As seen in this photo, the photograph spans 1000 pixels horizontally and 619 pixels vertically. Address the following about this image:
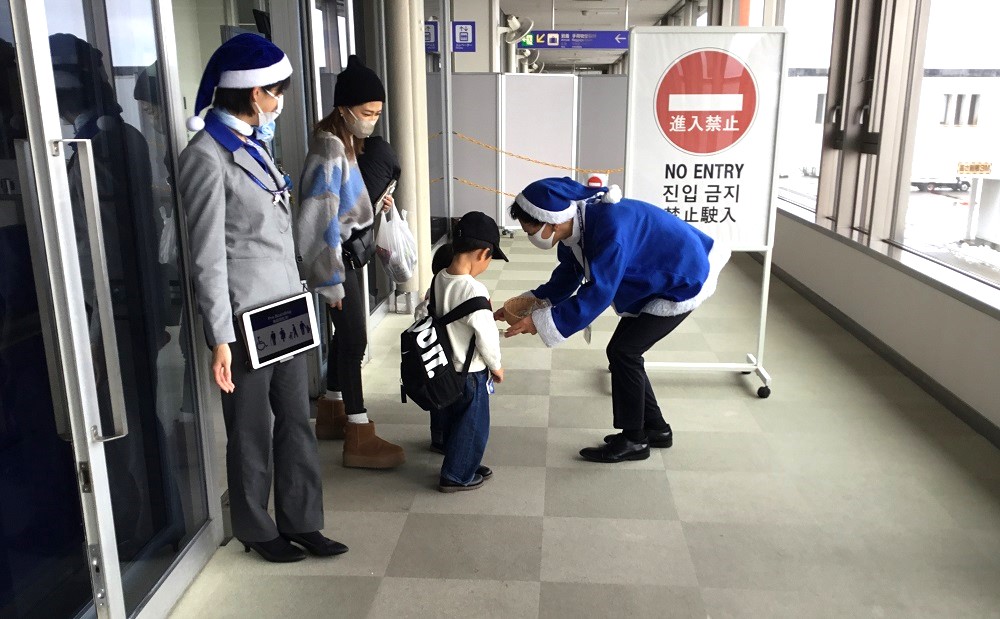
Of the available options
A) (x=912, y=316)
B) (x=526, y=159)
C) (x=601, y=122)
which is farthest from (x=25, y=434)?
(x=601, y=122)

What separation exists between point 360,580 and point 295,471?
40 centimetres

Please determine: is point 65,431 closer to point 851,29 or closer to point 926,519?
point 926,519

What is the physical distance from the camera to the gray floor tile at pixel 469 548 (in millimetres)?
2523

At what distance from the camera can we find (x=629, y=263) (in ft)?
10.2

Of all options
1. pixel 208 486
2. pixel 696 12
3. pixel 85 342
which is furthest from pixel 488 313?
pixel 696 12

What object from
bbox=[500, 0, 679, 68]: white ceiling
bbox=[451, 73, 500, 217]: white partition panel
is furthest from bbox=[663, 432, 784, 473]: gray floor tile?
bbox=[500, 0, 679, 68]: white ceiling

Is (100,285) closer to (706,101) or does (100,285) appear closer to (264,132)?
(264,132)

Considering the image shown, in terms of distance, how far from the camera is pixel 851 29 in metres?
5.92

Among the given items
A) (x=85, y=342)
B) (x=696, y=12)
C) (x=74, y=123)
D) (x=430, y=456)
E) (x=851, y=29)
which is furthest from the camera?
(x=696, y=12)

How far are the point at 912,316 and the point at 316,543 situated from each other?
352cm

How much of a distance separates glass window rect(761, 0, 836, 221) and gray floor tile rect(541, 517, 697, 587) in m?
4.44

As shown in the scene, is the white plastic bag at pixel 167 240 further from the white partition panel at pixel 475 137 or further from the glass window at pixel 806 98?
the white partition panel at pixel 475 137

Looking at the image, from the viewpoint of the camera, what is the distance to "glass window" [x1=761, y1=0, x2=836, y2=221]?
6.67 meters

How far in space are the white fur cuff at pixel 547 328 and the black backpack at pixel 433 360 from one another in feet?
0.98
